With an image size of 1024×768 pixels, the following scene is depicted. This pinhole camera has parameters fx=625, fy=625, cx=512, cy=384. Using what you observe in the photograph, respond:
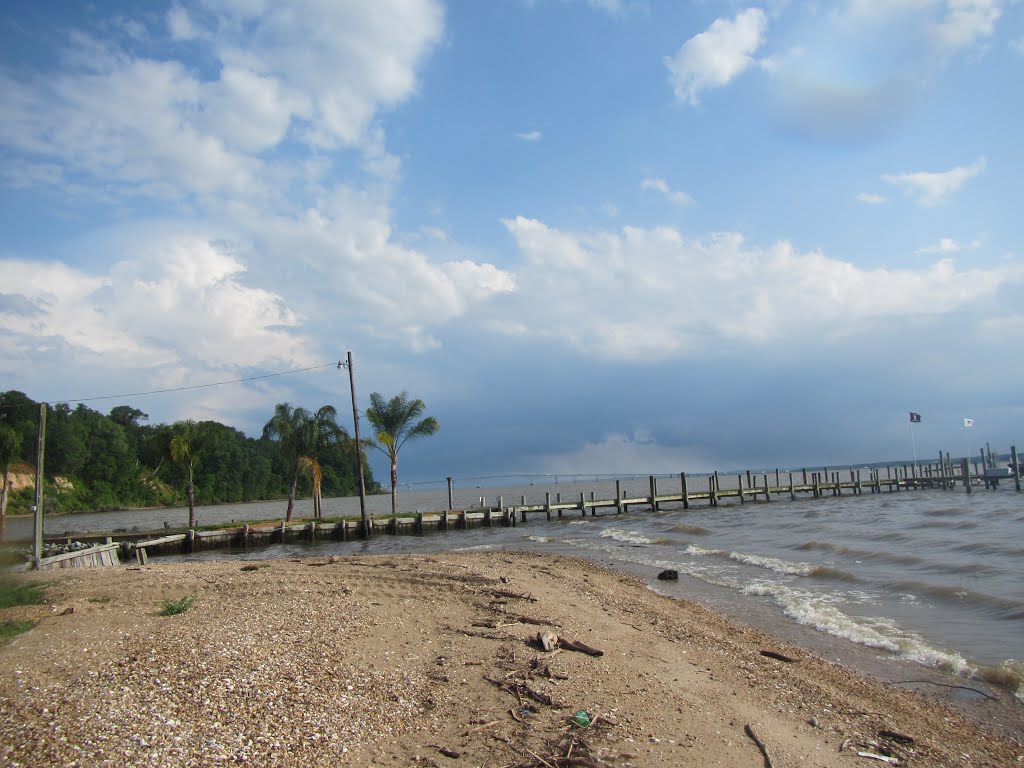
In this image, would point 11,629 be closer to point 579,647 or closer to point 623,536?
point 579,647

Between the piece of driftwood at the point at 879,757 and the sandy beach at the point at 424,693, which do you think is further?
the piece of driftwood at the point at 879,757

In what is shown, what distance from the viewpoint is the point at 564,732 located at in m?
5.32

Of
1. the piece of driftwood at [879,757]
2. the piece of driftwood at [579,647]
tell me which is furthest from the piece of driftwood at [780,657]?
the piece of driftwood at [879,757]

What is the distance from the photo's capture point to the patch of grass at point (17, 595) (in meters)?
9.42

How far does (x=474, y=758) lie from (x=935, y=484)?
2965 inches

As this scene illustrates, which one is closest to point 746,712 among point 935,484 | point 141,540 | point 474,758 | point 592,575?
point 474,758

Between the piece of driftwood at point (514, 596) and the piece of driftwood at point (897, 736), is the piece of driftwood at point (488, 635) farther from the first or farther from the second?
the piece of driftwood at point (897, 736)

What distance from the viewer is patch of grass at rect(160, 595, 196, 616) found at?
870 centimetres

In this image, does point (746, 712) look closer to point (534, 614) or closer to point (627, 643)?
point (627, 643)

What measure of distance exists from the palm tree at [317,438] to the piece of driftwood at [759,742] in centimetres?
3523

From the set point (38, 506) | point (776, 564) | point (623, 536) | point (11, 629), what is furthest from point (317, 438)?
point (11, 629)

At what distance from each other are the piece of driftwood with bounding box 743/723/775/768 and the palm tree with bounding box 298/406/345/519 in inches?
1387

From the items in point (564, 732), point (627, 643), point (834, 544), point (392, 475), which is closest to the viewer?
point (564, 732)

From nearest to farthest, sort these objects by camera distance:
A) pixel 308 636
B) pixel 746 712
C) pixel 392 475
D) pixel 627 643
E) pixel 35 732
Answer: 1. pixel 35 732
2. pixel 746 712
3. pixel 308 636
4. pixel 627 643
5. pixel 392 475
